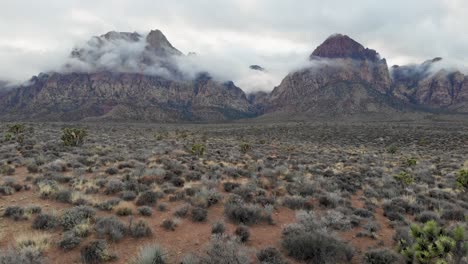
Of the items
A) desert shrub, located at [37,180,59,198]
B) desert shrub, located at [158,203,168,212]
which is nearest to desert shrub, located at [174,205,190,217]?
desert shrub, located at [158,203,168,212]

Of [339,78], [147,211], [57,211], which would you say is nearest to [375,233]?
[147,211]

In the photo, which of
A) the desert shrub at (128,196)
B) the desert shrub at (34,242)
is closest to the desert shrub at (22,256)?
the desert shrub at (34,242)

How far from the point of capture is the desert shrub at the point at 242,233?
9.09 m

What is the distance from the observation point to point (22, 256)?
669cm

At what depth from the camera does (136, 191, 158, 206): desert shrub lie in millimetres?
11539

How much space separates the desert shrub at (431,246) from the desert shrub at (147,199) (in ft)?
25.7

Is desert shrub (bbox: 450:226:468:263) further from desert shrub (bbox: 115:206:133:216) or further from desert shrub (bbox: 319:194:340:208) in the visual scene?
desert shrub (bbox: 115:206:133:216)

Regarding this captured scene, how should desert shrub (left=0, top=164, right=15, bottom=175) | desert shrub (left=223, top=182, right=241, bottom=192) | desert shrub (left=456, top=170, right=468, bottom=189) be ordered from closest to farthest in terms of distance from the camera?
desert shrub (left=223, top=182, right=241, bottom=192) < desert shrub (left=0, top=164, right=15, bottom=175) < desert shrub (left=456, top=170, right=468, bottom=189)

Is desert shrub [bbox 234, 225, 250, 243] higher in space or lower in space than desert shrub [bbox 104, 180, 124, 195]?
lower

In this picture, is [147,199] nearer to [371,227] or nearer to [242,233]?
[242,233]

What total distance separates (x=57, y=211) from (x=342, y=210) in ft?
30.6

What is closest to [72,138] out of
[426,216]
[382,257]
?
[426,216]

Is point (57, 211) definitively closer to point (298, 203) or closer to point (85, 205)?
point (85, 205)

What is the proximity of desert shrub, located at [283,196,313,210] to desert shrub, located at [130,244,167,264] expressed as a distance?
629cm
